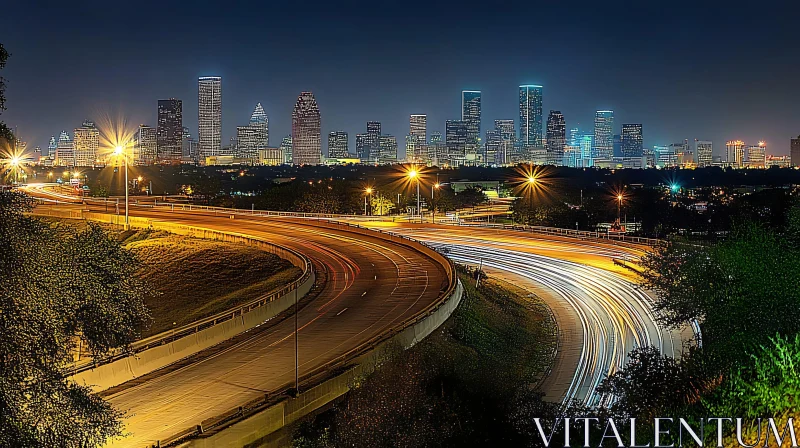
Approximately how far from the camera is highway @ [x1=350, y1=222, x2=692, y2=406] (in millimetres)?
32844

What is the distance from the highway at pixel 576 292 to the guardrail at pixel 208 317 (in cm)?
1208

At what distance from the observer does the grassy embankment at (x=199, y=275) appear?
41281mm

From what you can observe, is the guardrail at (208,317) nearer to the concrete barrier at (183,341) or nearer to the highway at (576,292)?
the concrete barrier at (183,341)

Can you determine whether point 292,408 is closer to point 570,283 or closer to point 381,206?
point 570,283

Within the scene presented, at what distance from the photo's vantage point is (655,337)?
3662 cm

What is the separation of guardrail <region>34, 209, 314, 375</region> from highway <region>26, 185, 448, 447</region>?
109cm

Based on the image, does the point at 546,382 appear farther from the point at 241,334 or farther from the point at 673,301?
the point at 241,334

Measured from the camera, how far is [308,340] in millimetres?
30406

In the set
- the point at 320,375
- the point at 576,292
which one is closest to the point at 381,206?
the point at 576,292

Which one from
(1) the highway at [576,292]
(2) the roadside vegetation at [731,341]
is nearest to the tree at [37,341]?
(2) the roadside vegetation at [731,341]

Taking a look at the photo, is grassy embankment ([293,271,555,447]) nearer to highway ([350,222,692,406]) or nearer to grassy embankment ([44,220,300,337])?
highway ([350,222,692,406])

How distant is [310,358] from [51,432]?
1441 cm

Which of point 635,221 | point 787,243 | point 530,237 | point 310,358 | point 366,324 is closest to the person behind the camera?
point 310,358

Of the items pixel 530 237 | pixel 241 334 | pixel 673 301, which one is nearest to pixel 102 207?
pixel 530 237
